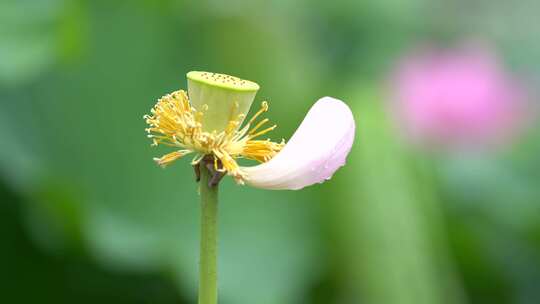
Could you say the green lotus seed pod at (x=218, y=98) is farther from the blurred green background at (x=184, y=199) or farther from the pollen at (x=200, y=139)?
the blurred green background at (x=184, y=199)

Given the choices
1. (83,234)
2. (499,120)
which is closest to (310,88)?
(499,120)

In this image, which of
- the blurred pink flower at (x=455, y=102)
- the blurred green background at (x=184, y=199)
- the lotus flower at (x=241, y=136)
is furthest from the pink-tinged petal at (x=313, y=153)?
the blurred pink flower at (x=455, y=102)

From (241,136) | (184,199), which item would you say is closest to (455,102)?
(184,199)

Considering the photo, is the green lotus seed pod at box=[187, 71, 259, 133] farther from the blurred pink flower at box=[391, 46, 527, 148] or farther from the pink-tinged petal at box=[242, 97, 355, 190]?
the blurred pink flower at box=[391, 46, 527, 148]

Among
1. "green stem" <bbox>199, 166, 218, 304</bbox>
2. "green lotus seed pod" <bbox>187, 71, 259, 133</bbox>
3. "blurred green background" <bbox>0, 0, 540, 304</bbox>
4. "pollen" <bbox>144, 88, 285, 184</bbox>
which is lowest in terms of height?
"blurred green background" <bbox>0, 0, 540, 304</bbox>

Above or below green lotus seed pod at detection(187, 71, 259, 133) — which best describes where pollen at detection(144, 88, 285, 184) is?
below

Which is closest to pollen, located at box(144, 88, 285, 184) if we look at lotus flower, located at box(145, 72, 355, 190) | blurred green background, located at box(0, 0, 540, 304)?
lotus flower, located at box(145, 72, 355, 190)
